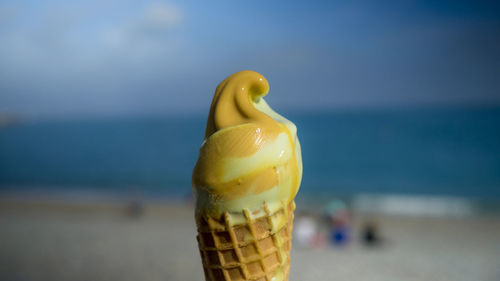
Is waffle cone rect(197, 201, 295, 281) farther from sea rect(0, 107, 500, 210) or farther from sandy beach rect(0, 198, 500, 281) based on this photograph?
sea rect(0, 107, 500, 210)

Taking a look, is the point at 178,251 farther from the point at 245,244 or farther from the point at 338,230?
the point at 245,244

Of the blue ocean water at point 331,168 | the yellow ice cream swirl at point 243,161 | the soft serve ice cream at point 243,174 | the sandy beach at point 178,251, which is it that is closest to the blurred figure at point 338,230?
the sandy beach at point 178,251

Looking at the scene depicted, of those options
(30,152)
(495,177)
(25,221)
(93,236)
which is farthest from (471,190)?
(30,152)

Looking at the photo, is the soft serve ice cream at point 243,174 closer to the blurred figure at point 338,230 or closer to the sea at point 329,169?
the blurred figure at point 338,230

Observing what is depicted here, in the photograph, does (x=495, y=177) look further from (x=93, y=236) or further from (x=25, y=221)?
(x=25, y=221)

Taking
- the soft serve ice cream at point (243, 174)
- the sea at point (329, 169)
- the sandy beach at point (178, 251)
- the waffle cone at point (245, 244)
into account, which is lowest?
the waffle cone at point (245, 244)

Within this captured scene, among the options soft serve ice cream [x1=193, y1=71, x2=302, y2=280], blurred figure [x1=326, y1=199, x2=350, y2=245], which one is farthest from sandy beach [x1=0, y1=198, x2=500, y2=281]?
soft serve ice cream [x1=193, y1=71, x2=302, y2=280]

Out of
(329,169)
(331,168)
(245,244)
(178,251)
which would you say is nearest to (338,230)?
(178,251)
